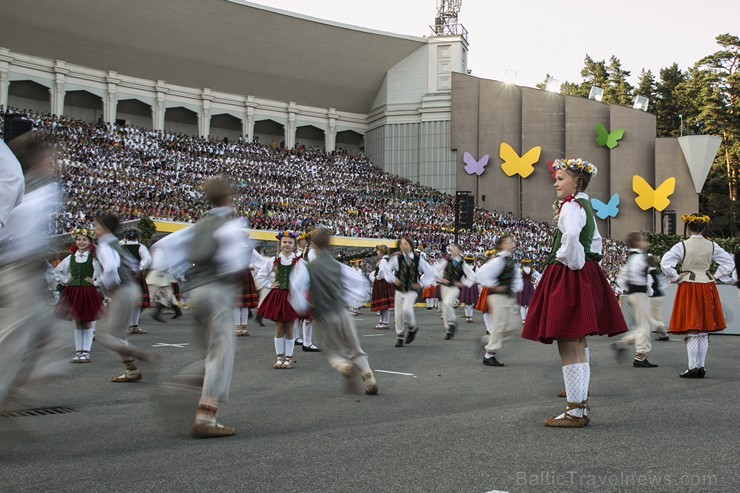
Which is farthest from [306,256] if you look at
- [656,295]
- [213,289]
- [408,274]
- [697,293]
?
[656,295]

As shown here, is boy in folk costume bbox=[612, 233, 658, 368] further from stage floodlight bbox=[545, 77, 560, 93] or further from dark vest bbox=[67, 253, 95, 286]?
stage floodlight bbox=[545, 77, 560, 93]

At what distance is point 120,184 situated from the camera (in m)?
33.5

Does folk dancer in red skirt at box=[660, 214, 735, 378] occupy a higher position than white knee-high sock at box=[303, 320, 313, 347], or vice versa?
folk dancer in red skirt at box=[660, 214, 735, 378]

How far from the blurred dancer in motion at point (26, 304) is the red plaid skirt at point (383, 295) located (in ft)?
40.8

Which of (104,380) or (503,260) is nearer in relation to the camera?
(104,380)

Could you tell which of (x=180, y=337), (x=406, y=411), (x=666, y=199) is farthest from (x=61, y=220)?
(x=666, y=199)

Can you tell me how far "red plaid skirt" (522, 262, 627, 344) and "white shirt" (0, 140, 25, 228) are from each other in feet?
12.6

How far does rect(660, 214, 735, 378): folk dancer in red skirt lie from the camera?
8547 mm

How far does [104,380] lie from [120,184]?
27.0 m

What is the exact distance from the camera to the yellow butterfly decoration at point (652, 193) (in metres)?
48.7

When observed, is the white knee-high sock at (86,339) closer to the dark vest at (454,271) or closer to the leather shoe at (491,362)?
the leather shoe at (491,362)

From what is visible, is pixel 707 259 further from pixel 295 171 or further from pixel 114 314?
pixel 295 171

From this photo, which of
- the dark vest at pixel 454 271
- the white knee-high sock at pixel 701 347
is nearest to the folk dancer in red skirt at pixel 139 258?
the dark vest at pixel 454 271

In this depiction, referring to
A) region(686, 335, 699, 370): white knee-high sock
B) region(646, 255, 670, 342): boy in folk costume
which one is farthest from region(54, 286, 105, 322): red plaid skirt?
region(646, 255, 670, 342): boy in folk costume
